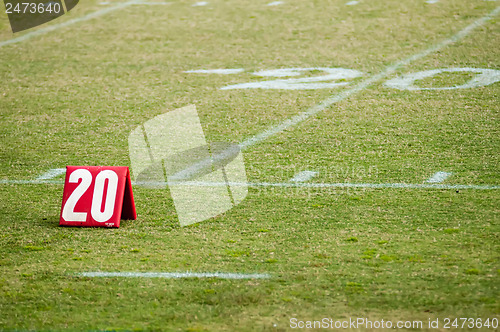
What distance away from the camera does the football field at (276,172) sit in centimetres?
301

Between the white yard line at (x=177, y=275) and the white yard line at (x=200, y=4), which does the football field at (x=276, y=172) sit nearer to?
the white yard line at (x=177, y=275)

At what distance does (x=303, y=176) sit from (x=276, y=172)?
8.5 inches

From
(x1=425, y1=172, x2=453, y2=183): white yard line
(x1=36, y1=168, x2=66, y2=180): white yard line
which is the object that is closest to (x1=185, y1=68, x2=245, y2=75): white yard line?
(x1=36, y1=168, x2=66, y2=180): white yard line

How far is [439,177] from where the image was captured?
461cm

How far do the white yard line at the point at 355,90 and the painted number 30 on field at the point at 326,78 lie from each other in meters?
0.21

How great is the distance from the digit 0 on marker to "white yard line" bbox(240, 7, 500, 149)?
1714 mm

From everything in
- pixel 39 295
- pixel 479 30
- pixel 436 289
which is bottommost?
pixel 479 30

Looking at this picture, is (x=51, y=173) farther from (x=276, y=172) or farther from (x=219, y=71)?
(x=219, y=71)

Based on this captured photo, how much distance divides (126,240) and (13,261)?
0.59 meters

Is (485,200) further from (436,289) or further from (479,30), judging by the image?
(479,30)

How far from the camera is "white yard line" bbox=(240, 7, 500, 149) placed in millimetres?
5752

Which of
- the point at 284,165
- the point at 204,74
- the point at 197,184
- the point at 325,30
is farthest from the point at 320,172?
the point at 325,30

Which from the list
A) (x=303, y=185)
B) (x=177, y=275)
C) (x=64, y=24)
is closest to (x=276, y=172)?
(x=303, y=185)

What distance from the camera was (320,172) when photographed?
4832 millimetres
